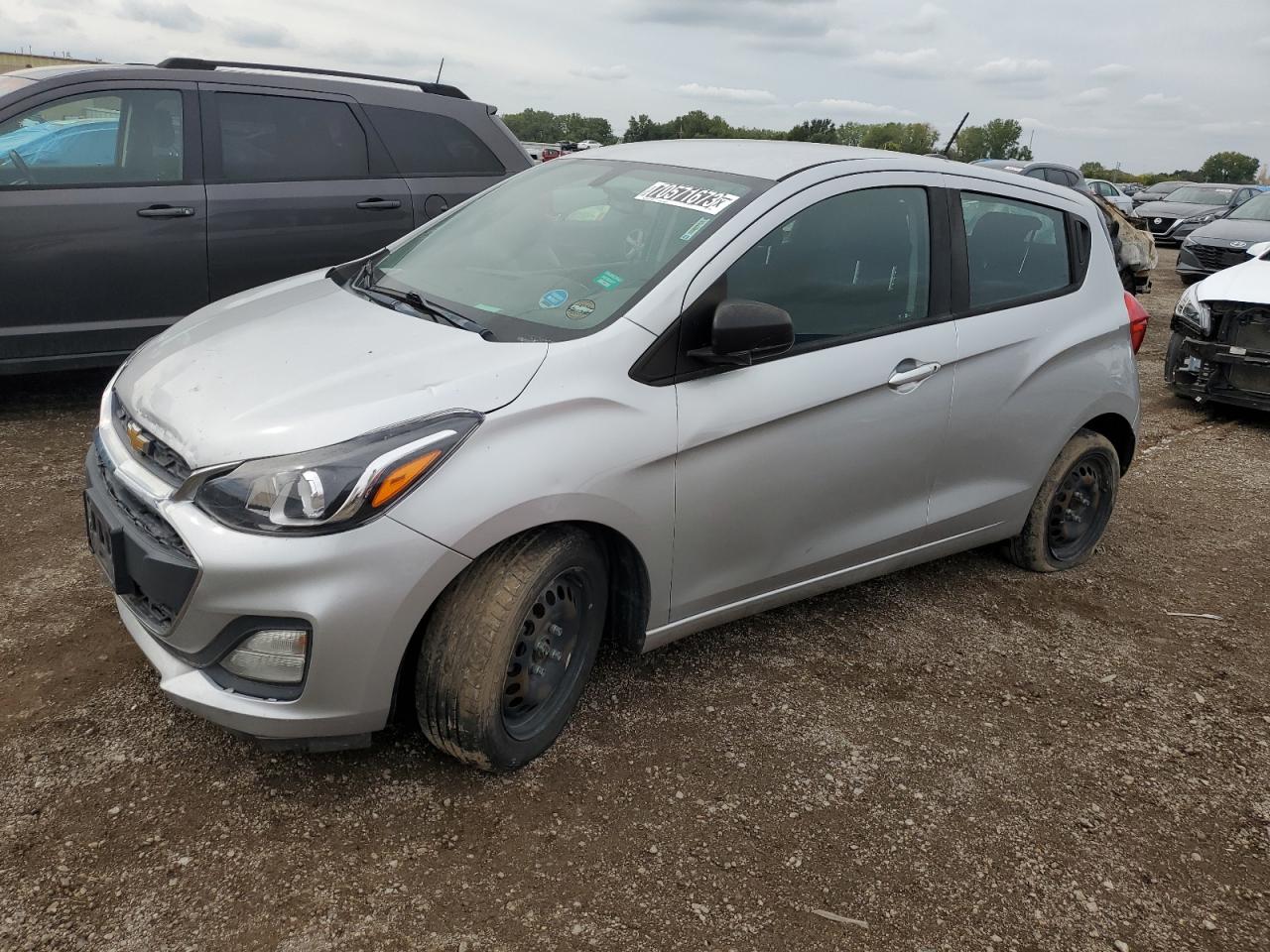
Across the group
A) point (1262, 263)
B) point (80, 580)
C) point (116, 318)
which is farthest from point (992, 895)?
point (1262, 263)

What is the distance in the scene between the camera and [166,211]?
17.0 ft

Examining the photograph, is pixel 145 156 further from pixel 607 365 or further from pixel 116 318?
pixel 607 365

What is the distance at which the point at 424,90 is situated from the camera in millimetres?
6152

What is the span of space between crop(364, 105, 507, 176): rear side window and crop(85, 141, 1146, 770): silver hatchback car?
253cm

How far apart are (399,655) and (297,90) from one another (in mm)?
4406

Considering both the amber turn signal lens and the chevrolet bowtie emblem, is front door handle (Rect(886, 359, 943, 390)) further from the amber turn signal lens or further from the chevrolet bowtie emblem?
the chevrolet bowtie emblem

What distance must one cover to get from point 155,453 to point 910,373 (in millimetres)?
2252

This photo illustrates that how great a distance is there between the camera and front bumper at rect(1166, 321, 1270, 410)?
665cm

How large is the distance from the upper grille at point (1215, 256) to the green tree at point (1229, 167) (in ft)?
315

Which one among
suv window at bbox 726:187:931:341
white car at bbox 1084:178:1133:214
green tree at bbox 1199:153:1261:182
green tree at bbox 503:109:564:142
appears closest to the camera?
suv window at bbox 726:187:931:341

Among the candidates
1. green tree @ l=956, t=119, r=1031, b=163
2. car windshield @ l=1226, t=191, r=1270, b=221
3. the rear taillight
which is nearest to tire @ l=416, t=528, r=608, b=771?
the rear taillight

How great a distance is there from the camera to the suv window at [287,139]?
5.42 metres

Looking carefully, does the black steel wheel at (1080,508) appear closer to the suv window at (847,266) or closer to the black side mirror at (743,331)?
the suv window at (847,266)

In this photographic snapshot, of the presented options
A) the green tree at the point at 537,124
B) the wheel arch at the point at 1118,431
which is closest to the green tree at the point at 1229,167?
the green tree at the point at 537,124
